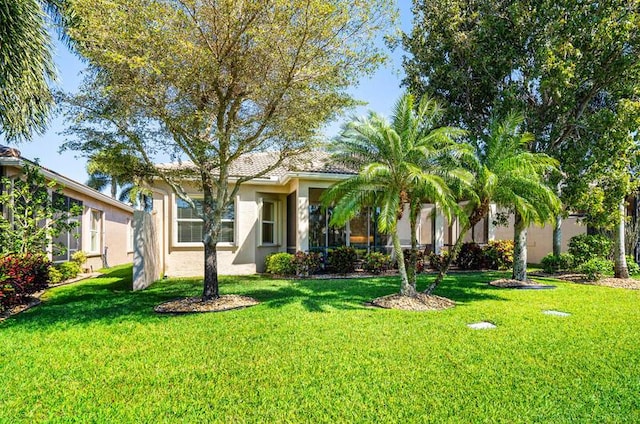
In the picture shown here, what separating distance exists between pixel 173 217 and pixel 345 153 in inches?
328

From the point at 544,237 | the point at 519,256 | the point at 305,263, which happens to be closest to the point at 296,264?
the point at 305,263

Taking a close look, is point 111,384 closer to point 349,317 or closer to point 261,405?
point 261,405

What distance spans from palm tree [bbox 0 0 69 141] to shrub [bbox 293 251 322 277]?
931 cm

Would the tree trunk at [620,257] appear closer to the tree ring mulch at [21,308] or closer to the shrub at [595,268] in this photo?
the shrub at [595,268]

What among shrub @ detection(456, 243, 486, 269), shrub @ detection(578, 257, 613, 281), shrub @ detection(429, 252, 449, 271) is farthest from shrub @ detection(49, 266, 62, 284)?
shrub @ detection(578, 257, 613, 281)

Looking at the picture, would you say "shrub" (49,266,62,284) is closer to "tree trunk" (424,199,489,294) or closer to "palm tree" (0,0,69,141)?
"palm tree" (0,0,69,141)

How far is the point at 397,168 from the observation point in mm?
9664

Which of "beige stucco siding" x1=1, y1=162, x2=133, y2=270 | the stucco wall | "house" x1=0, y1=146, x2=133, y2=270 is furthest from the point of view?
the stucco wall

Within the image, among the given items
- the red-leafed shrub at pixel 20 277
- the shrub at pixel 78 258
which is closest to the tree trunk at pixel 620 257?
the red-leafed shrub at pixel 20 277

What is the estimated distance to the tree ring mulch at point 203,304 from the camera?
9375 millimetres

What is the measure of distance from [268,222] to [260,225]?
742mm

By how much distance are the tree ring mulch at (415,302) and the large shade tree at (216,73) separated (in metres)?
4.48

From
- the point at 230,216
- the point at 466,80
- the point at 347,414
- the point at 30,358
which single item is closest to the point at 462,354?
the point at 347,414

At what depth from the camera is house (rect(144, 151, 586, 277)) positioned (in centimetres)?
1562
